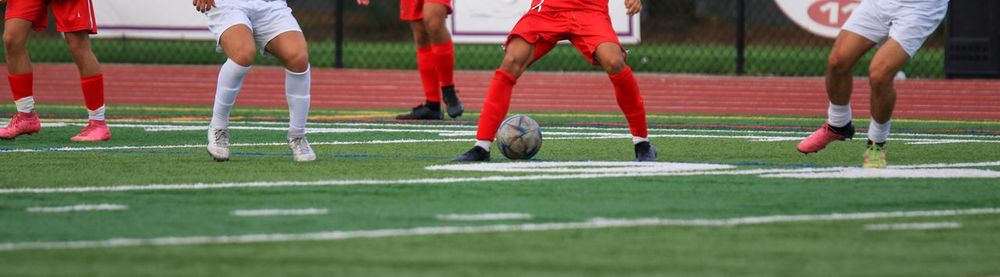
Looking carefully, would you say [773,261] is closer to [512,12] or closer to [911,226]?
[911,226]

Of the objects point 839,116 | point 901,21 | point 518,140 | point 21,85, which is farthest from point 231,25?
point 901,21

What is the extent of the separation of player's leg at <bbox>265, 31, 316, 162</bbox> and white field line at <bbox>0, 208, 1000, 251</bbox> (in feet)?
10.6

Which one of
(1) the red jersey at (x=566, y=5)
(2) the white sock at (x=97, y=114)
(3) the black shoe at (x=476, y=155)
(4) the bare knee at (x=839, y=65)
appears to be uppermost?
(1) the red jersey at (x=566, y=5)

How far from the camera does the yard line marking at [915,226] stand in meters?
6.28

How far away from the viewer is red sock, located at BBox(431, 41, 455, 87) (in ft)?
45.3

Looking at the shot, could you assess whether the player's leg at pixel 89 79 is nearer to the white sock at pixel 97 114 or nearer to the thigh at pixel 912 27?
the white sock at pixel 97 114

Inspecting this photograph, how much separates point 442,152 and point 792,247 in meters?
4.60

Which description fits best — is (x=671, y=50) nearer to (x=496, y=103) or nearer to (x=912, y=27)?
(x=496, y=103)

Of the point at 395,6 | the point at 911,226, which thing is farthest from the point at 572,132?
the point at 395,6

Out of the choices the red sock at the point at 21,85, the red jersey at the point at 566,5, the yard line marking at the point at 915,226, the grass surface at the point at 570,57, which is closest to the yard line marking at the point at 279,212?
the yard line marking at the point at 915,226

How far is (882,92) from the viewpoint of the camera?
9.12 meters

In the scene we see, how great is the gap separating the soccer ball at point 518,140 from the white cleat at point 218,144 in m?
1.38

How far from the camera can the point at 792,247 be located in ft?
18.9

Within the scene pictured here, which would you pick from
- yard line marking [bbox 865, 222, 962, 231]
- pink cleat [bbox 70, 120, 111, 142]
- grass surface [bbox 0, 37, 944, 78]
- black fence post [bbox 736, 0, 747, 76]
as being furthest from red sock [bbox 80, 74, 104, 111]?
grass surface [bbox 0, 37, 944, 78]
